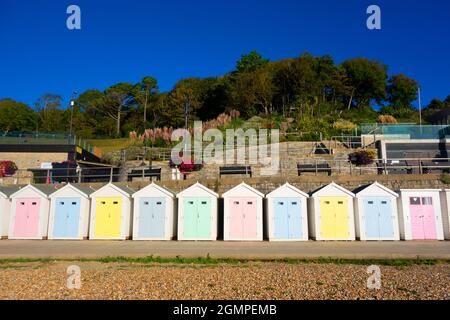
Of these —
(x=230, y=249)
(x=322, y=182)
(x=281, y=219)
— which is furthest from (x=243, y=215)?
(x=322, y=182)

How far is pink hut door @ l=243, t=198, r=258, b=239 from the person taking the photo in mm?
15820

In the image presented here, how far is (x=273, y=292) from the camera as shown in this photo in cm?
762

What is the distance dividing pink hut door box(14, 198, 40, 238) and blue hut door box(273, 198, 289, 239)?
10725 mm

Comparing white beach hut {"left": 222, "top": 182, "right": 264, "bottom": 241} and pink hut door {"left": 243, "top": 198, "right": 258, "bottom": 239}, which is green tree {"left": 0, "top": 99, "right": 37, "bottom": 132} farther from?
pink hut door {"left": 243, "top": 198, "right": 258, "bottom": 239}

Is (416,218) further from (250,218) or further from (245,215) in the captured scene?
(245,215)

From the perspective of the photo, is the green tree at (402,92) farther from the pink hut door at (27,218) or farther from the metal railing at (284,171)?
the pink hut door at (27,218)

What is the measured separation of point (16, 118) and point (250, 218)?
163 ft

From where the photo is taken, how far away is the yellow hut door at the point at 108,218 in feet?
53.6

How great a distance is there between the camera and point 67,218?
651 inches

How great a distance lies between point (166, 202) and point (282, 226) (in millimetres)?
5140

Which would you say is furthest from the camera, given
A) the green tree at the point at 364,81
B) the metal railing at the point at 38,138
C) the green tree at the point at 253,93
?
the green tree at the point at 364,81

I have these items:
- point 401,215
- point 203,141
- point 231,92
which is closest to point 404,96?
point 231,92

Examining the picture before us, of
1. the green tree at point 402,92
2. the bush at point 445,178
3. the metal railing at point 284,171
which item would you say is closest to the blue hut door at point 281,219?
the metal railing at point 284,171

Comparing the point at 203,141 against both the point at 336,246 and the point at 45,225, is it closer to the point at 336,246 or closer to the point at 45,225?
the point at 45,225
